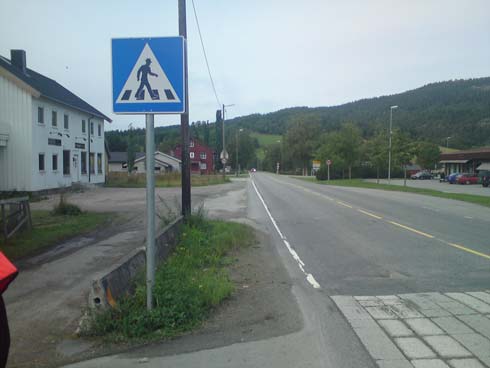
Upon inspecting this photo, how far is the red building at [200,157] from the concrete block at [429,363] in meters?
102

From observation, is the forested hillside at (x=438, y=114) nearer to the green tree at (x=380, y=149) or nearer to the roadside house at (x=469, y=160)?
the roadside house at (x=469, y=160)

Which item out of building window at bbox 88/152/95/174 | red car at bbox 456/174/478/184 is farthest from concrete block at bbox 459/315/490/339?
red car at bbox 456/174/478/184

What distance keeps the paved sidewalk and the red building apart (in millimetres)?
99743

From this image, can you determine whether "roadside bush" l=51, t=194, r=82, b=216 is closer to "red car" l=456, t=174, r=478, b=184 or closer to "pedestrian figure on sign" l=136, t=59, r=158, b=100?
"pedestrian figure on sign" l=136, t=59, r=158, b=100

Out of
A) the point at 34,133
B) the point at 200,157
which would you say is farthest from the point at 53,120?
the point at 200,157

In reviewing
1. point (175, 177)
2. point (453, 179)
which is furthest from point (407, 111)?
point (175, 177)

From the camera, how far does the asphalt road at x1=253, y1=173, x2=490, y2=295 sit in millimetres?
7574

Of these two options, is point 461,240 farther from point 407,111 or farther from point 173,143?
point 407,111

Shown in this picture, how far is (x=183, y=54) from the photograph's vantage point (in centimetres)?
546

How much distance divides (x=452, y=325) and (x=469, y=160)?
70769mm

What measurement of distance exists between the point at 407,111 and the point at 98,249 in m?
126

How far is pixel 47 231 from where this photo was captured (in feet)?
45.4

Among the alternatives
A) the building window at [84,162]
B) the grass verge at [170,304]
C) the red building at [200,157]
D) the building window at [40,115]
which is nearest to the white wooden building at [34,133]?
the building window at [40,115]

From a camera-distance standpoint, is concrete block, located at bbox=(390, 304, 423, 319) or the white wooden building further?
the white wooden building
